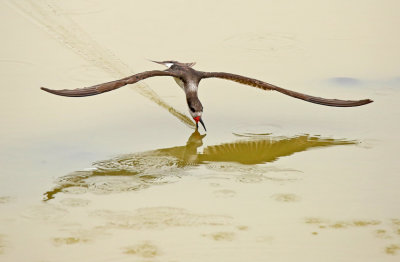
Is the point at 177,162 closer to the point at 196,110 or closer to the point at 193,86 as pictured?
the point at 196,110

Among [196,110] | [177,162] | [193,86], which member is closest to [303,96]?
[196,110]

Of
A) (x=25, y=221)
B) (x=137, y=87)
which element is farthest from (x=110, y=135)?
(x=25, y=221)

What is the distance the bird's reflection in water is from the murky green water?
→ 1.2 inches

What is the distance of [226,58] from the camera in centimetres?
1558

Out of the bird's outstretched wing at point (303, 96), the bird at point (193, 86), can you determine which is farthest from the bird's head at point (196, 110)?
the bird's outstretched wing at point (303, 96)

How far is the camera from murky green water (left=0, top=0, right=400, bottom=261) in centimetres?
934

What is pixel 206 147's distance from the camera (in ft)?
40.4

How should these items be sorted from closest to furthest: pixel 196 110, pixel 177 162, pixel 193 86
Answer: pixel 177 162
pixel 196 110
pixel 193 86

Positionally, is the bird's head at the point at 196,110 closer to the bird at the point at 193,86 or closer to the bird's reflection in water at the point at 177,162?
the bird at the point at 193,86

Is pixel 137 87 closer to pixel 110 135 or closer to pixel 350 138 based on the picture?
pixel 110 135

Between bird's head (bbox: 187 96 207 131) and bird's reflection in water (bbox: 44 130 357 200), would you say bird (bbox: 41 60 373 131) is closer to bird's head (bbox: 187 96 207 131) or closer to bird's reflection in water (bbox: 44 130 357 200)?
bird's head (bbox: 187 96 207 131)

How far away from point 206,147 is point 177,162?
714 mm

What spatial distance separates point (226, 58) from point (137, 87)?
2079 mm

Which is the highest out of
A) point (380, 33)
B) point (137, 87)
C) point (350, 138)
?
point (380, 33)
